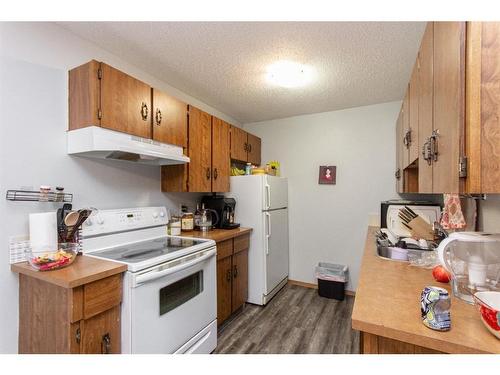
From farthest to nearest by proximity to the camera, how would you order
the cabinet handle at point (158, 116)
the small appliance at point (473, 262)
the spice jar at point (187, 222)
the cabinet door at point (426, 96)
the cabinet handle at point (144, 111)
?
the spice jar at point (187, 222)
the cabinet handle at point (158, 116)
the cabinet handle at point (144, 111)
the cabinet door at point (426, 96)
the small appliance at point (473, 262)

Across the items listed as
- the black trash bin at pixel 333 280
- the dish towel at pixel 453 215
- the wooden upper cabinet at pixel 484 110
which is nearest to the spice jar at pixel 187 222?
the black trash bin at pixel 333 280

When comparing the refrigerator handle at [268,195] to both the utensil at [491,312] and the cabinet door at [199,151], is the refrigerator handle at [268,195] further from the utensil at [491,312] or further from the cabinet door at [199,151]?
the utensil at [491,312]

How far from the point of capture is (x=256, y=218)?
105 inches

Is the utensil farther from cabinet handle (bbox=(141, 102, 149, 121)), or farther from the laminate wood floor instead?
cabinet handle (bbox=(141, 102, 149, 121))

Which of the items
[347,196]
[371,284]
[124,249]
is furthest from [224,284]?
[347,196]

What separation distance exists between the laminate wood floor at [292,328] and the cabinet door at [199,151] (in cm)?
133

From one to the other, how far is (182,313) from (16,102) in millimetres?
1589

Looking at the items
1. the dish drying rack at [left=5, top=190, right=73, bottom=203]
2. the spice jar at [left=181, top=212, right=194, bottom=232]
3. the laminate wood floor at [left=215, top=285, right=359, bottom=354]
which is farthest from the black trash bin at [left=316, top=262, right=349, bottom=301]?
the dish drying rack at [left=5, top=190, right=73, bottom=203]

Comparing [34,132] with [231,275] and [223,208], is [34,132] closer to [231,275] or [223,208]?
[223,208]

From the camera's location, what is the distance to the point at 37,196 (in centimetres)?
142

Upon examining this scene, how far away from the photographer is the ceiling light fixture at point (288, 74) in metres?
1.98

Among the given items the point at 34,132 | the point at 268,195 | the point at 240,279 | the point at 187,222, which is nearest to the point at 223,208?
the point at 187,222
